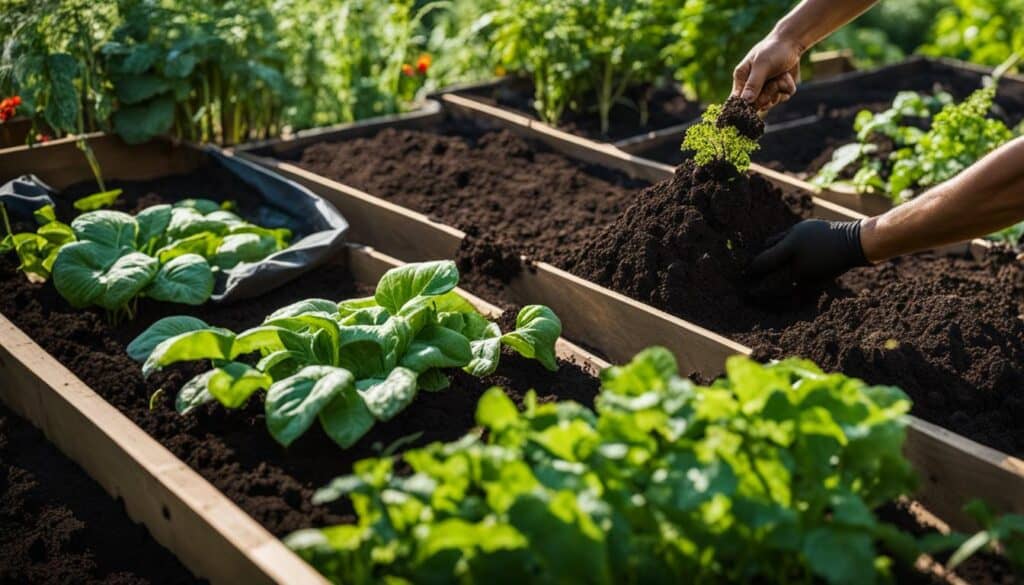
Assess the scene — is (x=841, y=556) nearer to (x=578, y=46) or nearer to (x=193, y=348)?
(x=193, y=348)

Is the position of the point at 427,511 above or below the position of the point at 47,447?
above

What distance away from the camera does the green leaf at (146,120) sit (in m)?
4.91

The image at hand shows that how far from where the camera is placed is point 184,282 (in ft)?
11.9

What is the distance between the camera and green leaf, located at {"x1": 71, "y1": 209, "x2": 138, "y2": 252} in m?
3.75

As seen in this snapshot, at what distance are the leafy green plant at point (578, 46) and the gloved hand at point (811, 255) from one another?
7.50ft

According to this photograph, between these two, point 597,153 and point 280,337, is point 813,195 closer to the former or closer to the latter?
point 597,153

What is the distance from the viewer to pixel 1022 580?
2197 mm

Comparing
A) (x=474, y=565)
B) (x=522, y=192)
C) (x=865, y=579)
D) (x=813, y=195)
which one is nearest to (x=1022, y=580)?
(x=865, y=579)

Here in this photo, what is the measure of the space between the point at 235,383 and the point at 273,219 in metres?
1.98

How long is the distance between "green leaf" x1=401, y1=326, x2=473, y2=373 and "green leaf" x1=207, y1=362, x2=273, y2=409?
14.9 inches

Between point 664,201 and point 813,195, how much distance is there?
1169mm

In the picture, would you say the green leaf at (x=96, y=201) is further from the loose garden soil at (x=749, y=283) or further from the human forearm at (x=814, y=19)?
the human forearm at (x=814, y=19)

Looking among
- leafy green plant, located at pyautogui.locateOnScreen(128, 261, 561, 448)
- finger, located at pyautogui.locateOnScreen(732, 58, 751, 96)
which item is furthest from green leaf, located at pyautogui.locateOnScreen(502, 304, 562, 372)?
finger, located at pyautogui.locateOnScreen(732, 58, 751, 96)

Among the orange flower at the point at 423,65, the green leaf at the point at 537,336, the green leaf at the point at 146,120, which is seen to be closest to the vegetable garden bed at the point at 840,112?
the orange flower at the point at 423,65
